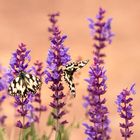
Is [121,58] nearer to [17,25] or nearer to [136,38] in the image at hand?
[136,38]

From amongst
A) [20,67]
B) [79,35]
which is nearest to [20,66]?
[20,67]

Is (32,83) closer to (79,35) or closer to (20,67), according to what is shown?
(20,67)

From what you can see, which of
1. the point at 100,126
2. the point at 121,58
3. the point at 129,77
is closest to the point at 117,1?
the point at 121,58

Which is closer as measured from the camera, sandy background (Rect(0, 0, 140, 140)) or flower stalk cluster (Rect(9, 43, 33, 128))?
flower stalk cluster (Rect(9, 43, 33, 128))

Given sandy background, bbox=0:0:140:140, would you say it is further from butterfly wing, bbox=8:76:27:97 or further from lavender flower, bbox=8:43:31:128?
butterfly wing, bbox=8:76:27:97

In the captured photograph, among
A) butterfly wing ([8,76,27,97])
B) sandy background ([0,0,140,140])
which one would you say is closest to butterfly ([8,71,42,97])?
butterfly wing ([8,76,27,97])

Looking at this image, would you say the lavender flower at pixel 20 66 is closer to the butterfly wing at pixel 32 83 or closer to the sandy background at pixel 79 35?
the butterfly wing at pixel 32 83

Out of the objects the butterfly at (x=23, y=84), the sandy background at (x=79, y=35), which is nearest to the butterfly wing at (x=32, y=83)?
the butterfly at (x=23, y=84)
